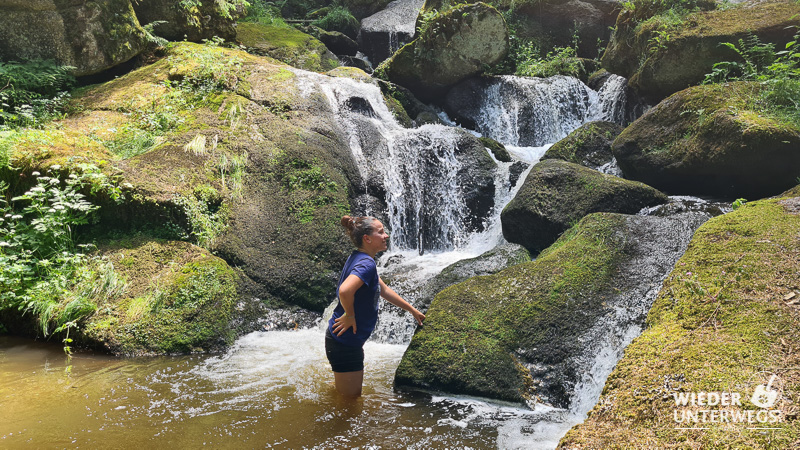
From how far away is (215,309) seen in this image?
630 cm

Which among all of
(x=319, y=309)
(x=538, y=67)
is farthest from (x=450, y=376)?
(x=538, y=67)

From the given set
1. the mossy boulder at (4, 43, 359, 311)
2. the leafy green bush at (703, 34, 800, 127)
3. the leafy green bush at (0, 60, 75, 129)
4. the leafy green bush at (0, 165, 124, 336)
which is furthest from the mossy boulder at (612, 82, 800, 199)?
the leafy green bush at (0, 60, 75, 129)

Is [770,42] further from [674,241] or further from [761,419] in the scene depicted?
[761,419]

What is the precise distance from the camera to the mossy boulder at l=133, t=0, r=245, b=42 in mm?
10977

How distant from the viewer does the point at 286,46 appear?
14.4 metres

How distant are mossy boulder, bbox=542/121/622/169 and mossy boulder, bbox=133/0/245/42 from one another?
29.7 feet

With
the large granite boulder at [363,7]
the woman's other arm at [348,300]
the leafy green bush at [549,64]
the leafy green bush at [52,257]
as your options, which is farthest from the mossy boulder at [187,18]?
the woman's other arm at [348,300]

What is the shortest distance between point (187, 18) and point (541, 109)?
376 inches

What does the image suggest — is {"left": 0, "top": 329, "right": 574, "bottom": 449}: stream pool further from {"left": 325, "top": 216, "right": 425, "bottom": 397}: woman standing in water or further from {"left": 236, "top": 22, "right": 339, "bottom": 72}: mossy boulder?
{"left": 236, "top": 22, "right": 339, "bottom": 72}: mossy boulder

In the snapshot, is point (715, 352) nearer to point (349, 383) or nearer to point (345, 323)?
point (345, 323)

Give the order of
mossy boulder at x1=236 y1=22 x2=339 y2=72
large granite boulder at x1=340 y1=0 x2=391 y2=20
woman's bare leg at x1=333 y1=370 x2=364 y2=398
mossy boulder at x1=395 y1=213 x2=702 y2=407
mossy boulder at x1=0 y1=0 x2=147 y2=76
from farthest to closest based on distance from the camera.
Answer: large granite boulder at x1=340 y1=0 x2=391 y2=20 → mossy boulder at x1=236 y1=22 x2=339 y2=72 → mossy boulder at x1=0 y1=0 x2=147 y2=76 → mossy boulder at x1=395 y1=213 x2=702 y2=407 → woman's bare leg at x1=333 y1=370 x2=364 y2=398

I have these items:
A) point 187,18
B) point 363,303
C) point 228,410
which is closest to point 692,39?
point 363,303

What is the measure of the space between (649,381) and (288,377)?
3524mm

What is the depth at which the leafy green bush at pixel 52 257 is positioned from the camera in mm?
5893
